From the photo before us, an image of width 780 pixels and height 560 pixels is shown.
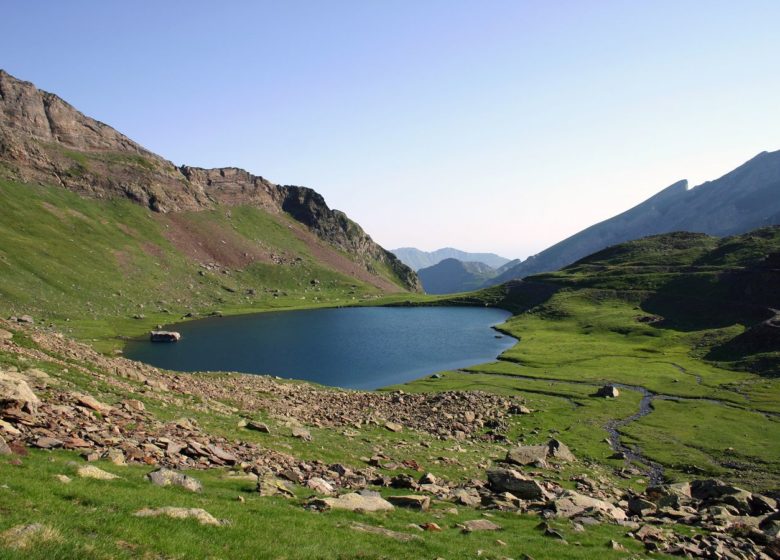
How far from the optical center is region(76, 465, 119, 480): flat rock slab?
19.9 metres

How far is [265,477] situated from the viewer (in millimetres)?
27094

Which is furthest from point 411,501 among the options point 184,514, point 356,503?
point 184,514

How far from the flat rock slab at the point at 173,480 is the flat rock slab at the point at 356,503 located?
18.2 feet

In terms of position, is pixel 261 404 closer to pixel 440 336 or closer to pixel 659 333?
pixel 440 336

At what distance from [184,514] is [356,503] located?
33.1 ft

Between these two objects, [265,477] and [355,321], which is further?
[355,321]

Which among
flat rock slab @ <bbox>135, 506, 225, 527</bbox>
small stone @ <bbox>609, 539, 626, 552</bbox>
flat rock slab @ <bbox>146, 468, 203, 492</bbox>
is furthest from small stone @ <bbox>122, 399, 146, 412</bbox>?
small stone @ <bbox>609, 539, 626, 552</bbox>

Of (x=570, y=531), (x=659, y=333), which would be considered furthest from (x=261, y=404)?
(x=659, y=333)

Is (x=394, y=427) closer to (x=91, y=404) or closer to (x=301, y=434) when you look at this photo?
(x=301, y=434)

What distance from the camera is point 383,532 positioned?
70.4ft

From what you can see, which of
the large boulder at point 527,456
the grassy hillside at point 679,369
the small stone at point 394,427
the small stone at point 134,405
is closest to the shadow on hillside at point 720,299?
the grassy hillside at point 679,369

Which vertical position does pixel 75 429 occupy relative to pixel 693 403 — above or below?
above

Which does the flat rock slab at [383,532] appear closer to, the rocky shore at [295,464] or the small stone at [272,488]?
the rocky shore at [295,464]

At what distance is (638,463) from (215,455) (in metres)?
48.7
